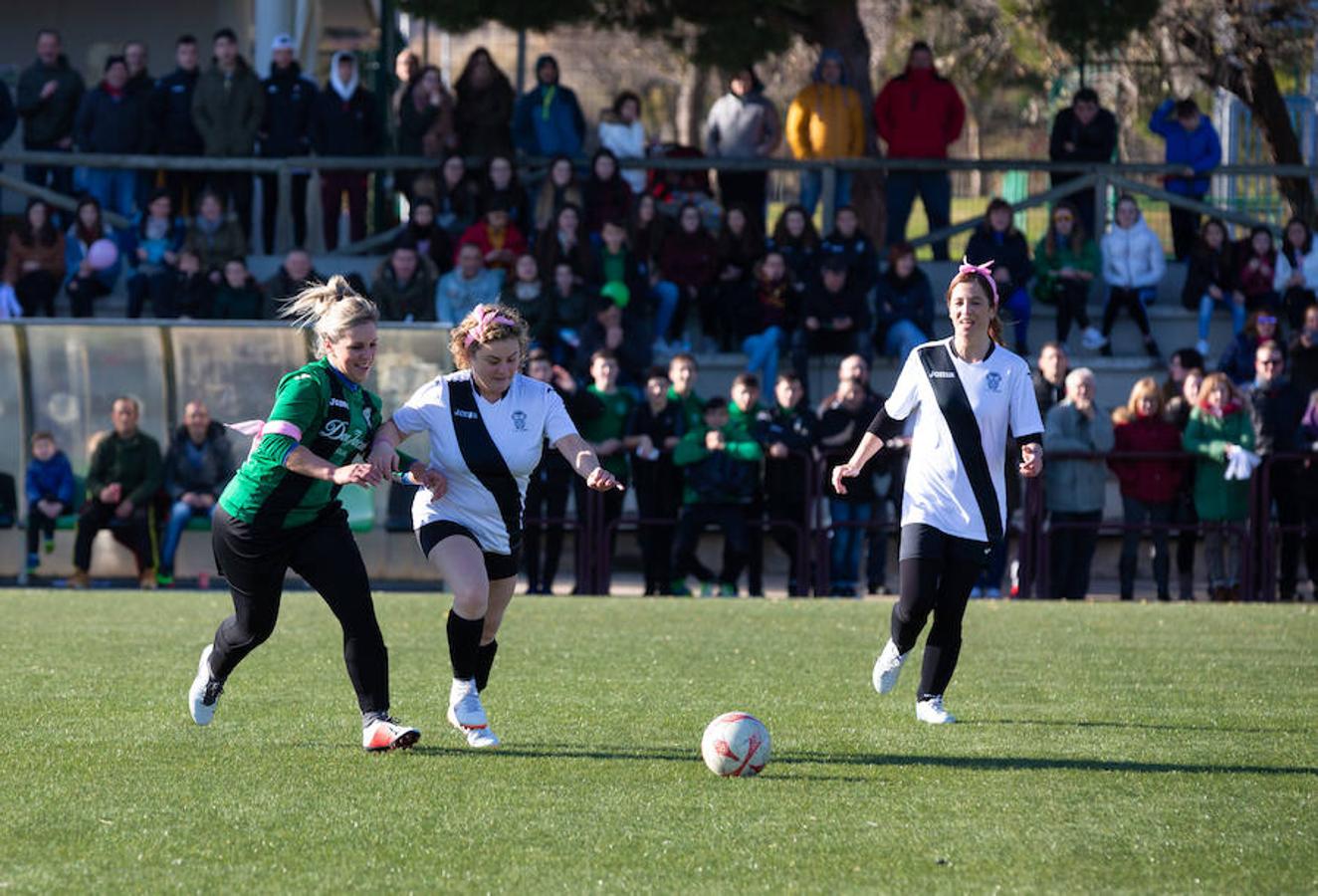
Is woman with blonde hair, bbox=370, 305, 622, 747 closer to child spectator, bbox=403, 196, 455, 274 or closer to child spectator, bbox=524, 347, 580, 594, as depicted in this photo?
child spectator, bbox=524, 347, 580, 594

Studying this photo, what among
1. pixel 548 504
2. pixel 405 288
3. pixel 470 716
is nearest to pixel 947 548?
pixel 470 716

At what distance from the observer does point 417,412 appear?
761 centimetres

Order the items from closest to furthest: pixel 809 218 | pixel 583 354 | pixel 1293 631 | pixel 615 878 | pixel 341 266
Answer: pixel 615 878 → pixel 1293 631 → pixel 583 354 → pixel 809 218 → pixel 341 266

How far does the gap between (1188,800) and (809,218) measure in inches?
469

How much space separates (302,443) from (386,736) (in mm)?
1119

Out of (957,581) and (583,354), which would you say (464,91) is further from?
(957,581)

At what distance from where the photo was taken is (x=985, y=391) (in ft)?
26.9

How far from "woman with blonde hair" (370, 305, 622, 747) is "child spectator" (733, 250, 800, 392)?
9961mm

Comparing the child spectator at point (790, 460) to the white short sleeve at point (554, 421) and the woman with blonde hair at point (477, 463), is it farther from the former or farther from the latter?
the woman with blonde hair at point (477, 463)

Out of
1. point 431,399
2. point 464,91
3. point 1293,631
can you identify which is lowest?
point 1293,631

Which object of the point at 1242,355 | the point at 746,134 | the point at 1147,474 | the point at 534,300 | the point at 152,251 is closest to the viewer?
the point at 1147,474

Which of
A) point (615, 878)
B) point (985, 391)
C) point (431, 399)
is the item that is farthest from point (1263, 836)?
point (431, 399)

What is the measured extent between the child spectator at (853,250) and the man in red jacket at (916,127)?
1660 mm

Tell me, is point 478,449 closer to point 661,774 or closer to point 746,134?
point 661,774
